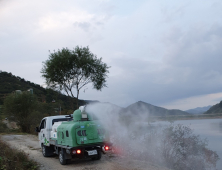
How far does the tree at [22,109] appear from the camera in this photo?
31.9 m

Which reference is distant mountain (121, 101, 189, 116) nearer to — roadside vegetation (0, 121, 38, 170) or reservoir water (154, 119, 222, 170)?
reservoir water (154, 119, 222, 170)

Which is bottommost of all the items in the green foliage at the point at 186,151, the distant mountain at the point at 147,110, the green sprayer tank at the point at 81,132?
the green foliage at the point at 186,151

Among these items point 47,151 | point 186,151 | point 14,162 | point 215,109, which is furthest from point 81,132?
point 215,109

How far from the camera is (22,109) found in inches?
1271

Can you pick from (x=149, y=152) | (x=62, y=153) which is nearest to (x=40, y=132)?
(x=62, y=153)

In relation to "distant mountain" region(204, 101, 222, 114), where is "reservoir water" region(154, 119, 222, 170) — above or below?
below

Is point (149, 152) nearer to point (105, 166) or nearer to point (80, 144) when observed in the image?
point (105, 166)

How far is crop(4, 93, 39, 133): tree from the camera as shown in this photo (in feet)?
105

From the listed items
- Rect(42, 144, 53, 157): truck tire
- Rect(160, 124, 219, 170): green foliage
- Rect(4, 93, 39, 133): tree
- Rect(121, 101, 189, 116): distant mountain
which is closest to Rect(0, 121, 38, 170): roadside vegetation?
Rect(42, 144, 53, 157): truck tire

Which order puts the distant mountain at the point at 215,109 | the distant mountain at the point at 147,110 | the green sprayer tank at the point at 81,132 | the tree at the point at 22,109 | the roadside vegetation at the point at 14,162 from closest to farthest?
1. the roadside vegetation at the point at 14,162
2. the green sprayer tank at the point at 81,132
3. the distant mountain at the point at 147,110
4. the distant mountain at the point at 215,109
5. the tree at the point at 22,109

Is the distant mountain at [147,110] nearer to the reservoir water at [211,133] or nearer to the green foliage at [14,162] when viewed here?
the reservoir water at [211,133]

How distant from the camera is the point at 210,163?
1334cm

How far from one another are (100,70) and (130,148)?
15877 millimetres

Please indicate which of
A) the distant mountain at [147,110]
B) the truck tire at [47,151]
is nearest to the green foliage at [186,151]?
the distant mountain at [147,110]
